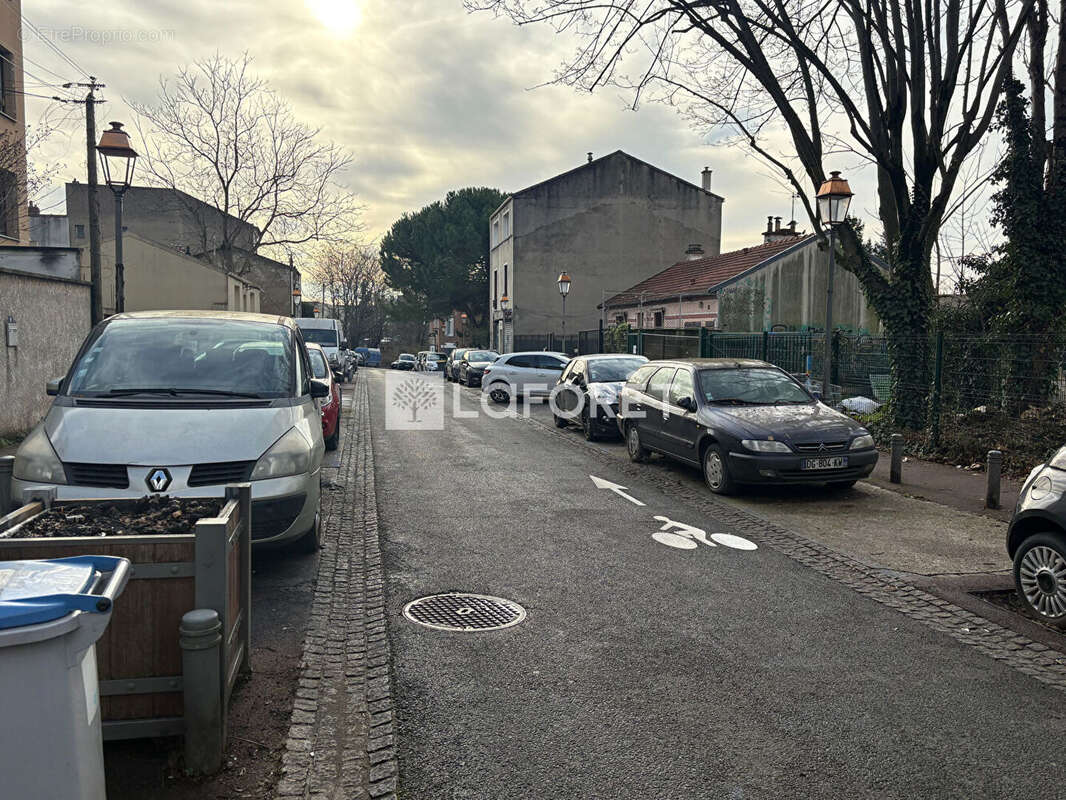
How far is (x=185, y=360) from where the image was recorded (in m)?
6.86

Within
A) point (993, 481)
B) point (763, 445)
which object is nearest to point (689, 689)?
point (763, 445)

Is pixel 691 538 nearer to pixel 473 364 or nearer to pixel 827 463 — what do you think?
pixel 827 463

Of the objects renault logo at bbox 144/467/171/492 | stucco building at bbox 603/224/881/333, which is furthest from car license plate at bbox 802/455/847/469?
stucco building at bbox 603/224/881/333

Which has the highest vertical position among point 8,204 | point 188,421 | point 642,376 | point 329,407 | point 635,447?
point 8,204

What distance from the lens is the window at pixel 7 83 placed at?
23.8m

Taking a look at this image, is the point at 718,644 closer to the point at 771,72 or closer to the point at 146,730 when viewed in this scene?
the point at 146,730

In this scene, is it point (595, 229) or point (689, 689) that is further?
point (595, 229)

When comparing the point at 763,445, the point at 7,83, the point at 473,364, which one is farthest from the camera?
the point at 473,364

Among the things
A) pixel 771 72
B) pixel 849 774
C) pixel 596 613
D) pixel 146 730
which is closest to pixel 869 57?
pixel 771 72

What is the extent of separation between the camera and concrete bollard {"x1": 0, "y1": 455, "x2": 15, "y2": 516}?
5395mm

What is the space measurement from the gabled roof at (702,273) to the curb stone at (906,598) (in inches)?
976

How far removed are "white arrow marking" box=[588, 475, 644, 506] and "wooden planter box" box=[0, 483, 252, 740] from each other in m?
Result: 6.55

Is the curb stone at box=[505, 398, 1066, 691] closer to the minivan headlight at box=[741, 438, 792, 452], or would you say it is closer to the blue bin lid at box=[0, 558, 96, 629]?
the minivan headlight at box=[741, 438, 792, 452]

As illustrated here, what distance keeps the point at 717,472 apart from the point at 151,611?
761 centimetres
